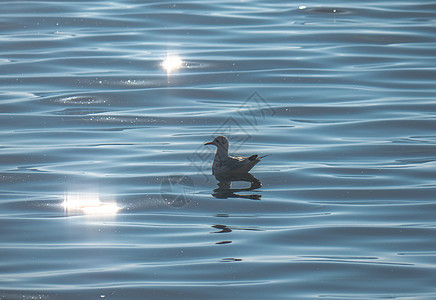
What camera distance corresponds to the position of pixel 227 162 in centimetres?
1383

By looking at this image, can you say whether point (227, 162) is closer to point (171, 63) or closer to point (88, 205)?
point (88, 205)

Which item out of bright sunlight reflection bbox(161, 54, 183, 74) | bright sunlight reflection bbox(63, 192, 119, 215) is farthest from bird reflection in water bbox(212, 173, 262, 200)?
bright sunlight reflection bbox(161, 54, 183, 74)

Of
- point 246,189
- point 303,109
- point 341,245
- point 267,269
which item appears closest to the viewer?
point 267,269

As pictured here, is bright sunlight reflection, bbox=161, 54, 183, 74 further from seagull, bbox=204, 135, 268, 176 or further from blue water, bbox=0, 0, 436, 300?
seagull, bbox=204, 135, 268, 176

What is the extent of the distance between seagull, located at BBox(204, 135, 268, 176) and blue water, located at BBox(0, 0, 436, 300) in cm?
33

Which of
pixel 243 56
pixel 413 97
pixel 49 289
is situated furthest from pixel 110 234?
pixel 243 56

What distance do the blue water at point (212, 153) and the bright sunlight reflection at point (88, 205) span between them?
0.08ft

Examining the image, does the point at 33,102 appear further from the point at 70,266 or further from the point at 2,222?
the point at 70,266

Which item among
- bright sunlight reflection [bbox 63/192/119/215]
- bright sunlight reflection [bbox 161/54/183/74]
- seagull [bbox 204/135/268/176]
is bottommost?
bright sunlight reflection [bbox 63/192/119/215]

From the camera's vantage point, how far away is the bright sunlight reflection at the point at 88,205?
12133 mm

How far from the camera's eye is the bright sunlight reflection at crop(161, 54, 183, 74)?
21688mm

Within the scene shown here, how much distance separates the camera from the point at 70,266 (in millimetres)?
10133

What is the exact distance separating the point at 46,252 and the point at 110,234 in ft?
2.92

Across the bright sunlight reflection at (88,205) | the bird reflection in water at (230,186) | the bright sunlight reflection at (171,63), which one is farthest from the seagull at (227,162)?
the bright sunlight reflection at (171,63)
